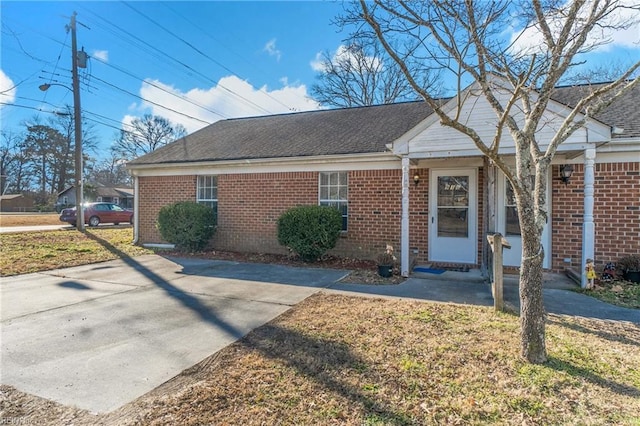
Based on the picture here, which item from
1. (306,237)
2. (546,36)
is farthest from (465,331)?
(306,237)

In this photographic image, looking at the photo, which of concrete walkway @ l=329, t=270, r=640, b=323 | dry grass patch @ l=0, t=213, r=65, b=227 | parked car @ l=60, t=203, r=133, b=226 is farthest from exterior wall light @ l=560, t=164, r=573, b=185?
dry grass patch @ l=0, t=213, r=65, b=227

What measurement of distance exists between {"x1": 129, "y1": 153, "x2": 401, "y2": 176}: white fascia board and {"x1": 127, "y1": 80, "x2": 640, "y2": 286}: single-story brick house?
0.10ft

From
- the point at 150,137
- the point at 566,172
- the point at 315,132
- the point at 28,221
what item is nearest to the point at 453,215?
the point at 566,172

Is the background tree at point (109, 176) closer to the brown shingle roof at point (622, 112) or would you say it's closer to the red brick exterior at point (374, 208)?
the red brick exterior at point (374, 208)

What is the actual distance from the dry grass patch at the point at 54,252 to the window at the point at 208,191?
7.41 ft

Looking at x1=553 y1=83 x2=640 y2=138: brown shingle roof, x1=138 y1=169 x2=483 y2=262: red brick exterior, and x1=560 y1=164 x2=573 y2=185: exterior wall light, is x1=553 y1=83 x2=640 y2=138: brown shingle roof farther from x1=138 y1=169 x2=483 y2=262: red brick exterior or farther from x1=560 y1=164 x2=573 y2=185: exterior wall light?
x1=138 y1=169 x2=483 y2=262: red brick exterior

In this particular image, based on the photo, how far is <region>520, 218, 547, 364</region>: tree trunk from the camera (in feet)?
10.9

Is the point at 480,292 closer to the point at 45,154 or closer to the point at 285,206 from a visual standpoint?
the point at 285,206

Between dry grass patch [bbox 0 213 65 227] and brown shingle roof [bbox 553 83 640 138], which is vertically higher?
brown shingle roof [bbox 553 83 640 138]

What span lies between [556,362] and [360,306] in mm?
2549

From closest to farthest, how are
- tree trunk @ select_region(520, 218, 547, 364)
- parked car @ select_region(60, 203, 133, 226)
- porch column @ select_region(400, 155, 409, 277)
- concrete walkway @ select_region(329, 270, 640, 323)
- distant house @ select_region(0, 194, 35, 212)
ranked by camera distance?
tree trunk @ select_region(520, 218, 547, 364)
concrete walkway @ select_region(329, 270, 640, 323)
porch column @ select_region(400, 155, 409, 277)
parked car @ select_region(60, 203, 133, 226)
distant house @ select_region(0, 194, 35, 212)

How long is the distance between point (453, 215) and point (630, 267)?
335cm

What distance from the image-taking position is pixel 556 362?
10.9 feet

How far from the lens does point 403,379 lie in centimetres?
308
